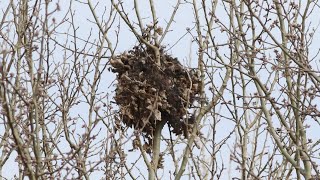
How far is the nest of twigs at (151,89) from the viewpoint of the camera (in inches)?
238

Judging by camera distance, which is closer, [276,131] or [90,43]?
[276,131]

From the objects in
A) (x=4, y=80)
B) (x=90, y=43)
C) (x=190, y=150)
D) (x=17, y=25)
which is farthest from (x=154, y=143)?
(x=4, y=80)

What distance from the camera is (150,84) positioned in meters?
6.11

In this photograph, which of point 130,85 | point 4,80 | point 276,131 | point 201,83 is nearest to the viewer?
point 4,80

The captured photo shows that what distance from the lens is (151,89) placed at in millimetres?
6055

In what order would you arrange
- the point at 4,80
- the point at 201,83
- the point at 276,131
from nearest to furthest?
the point at 4,80 → the point at 276,131 → the point at 201,83

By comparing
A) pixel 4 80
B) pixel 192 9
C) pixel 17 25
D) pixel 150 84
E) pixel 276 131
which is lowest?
pixel 4 80

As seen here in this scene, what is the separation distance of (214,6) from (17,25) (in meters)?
2.18

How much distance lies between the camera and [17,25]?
607cm

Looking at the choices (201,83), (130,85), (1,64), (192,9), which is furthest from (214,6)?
(1,64)

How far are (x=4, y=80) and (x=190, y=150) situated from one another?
3.17 m

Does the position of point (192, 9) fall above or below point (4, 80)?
above

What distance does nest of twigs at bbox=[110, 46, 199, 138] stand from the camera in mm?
6035

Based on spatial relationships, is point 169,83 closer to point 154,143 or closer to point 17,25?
point 154,143
